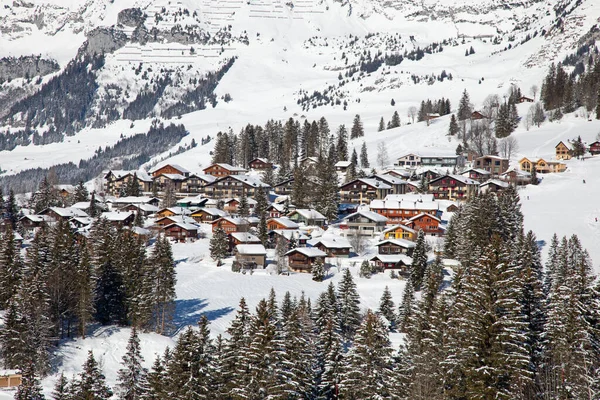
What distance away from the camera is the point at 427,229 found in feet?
255

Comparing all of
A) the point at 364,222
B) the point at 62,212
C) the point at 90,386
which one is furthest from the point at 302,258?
the point at 90,386

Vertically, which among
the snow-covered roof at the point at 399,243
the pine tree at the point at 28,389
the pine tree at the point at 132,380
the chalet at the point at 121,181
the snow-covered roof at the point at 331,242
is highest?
the pine tree at the point at 28,389

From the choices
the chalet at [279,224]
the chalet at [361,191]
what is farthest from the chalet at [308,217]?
the chalet at [361,191]

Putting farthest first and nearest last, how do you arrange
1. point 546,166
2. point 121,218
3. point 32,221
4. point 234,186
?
point 234,186, point 546,166, point 121,218, point 32,221

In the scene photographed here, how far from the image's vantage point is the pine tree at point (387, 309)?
55.0 metres

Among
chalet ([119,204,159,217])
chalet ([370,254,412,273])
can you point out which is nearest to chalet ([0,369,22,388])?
chalet ([370,254,412,273])

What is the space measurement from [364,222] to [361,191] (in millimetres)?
16257

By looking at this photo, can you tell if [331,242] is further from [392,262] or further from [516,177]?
[516,177]

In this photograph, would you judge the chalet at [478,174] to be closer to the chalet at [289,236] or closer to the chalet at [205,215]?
the chalet at [289,236]

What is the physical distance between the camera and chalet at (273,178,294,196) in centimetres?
10362

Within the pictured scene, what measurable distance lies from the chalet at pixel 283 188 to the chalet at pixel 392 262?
37.1 metres

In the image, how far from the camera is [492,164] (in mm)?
105312

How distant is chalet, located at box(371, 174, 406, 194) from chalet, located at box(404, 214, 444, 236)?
20.2m

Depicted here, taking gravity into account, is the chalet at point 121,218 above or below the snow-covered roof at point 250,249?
below
